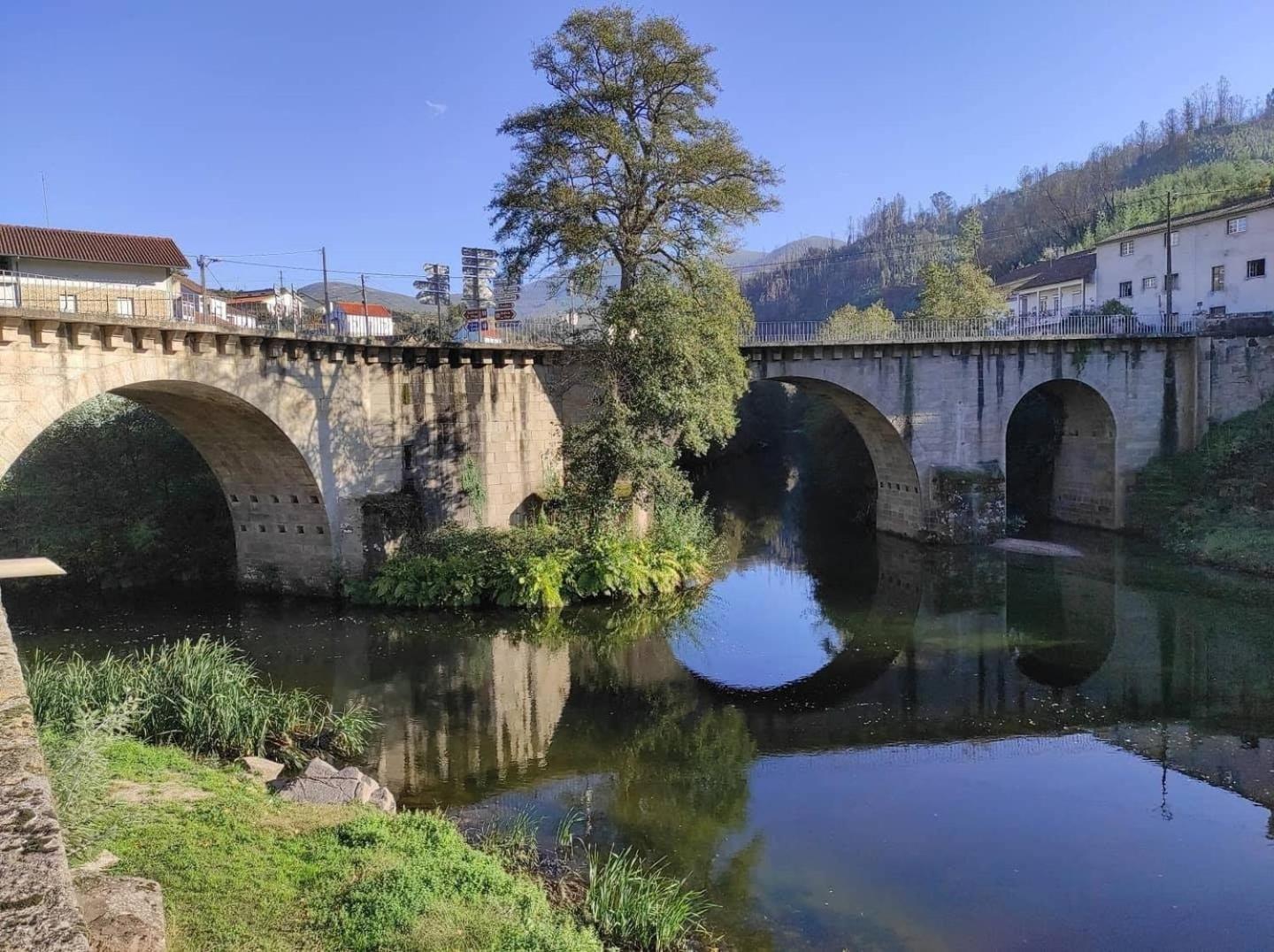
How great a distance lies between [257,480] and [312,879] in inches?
791

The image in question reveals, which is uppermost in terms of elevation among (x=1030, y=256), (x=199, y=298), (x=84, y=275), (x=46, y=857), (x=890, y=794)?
(x=1030, y=256)

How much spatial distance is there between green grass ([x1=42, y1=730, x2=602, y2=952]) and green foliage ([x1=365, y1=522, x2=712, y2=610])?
14.2 metres

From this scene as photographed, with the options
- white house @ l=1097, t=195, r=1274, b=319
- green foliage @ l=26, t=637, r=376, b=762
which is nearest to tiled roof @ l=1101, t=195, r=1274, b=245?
white house @ l=1097, t=195, r=1274, b=319

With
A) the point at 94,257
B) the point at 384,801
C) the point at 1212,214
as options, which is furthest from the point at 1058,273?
the point at 384,801

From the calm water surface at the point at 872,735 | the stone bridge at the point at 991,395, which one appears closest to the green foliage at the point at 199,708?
the calm water surface at the point at 872,735

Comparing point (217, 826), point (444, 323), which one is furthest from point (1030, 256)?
point (217, 826)

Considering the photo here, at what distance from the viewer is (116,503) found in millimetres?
28984

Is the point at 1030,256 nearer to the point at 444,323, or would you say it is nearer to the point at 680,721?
the point at 444,323

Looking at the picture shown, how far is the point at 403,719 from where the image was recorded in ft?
53.0

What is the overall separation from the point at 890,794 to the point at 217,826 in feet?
28.5

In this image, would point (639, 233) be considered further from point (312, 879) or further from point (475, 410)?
point (312, 879)

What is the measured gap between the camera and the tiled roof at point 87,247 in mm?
30969

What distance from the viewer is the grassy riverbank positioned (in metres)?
27.2

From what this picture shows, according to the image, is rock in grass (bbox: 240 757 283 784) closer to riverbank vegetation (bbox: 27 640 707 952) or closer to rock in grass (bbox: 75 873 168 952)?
riverbank vegetation (bbox: 27 640 707 952)
